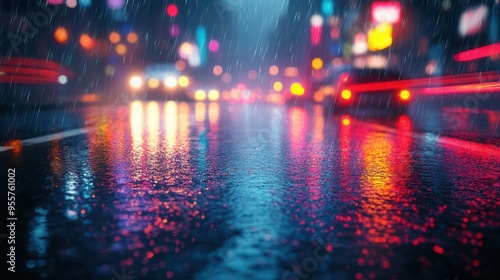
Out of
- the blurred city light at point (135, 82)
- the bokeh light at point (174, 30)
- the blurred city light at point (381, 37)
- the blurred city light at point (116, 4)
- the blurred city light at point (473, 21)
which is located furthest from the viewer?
the bokeh light at point (174, 30)

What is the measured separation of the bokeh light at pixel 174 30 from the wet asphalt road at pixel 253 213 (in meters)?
72.4

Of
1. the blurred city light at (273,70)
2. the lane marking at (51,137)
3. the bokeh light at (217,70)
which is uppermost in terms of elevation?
the blurred city light at (273,70)

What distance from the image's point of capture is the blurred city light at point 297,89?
2867cm

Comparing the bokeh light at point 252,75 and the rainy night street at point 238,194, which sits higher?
the bokeh light at point 252,75

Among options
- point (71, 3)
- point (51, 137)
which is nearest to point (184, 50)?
point (71, 3)

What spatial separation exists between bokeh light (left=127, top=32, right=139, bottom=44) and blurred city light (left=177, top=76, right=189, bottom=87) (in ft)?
69.7

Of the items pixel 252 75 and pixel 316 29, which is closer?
pixel 316 29

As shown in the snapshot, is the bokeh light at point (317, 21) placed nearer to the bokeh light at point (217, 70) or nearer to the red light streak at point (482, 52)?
the bokeh light at point (217, 70)

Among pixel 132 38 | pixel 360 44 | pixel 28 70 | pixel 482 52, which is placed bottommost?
pixel 28 70

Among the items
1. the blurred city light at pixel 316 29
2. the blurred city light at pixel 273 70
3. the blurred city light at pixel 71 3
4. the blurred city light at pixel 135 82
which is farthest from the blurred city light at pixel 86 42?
the blurred city light at pixel 273 70

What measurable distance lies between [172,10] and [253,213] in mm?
73065

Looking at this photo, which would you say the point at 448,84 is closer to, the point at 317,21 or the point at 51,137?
the point at 51,137

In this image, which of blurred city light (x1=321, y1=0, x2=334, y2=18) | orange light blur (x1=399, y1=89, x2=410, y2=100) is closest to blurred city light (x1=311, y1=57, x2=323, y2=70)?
blurred city light (x1=321, y1=0, x2=334, y2=18)

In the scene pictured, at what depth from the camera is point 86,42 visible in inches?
852
